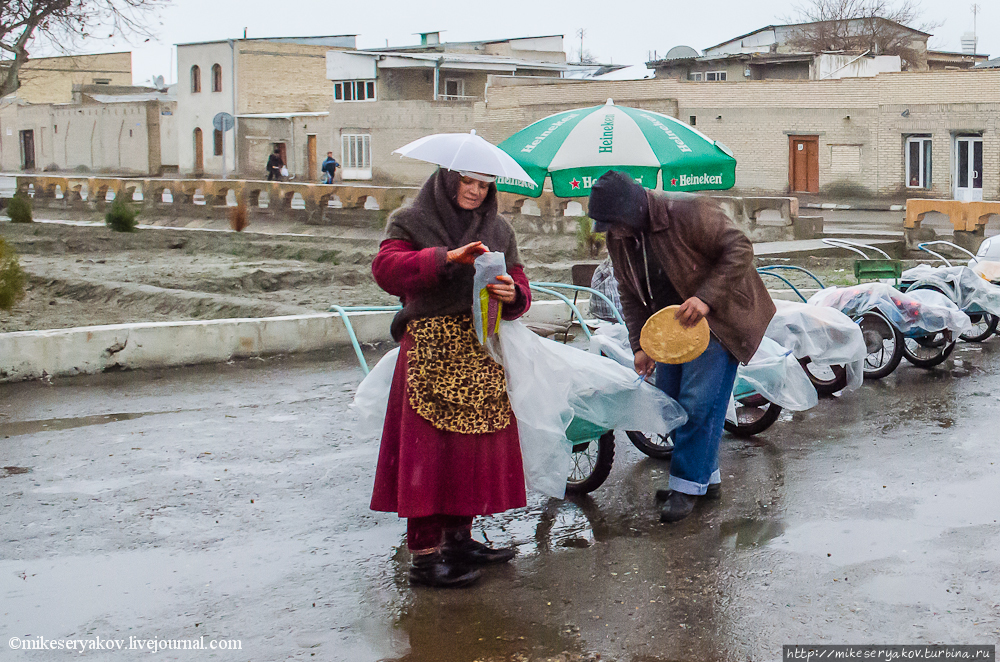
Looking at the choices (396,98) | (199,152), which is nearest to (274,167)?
(396,98)

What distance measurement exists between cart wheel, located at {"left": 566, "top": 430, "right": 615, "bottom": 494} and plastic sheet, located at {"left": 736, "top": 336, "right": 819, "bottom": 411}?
0.88 m

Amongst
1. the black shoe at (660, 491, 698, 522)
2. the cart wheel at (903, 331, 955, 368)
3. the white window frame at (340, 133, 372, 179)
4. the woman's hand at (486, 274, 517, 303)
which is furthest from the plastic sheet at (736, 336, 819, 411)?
the white window frame at (340, 133, 372, 179)

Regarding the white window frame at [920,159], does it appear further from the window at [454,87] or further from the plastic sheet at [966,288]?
the plastic sheet at [966,288]

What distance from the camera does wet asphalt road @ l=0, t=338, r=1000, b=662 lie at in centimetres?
379

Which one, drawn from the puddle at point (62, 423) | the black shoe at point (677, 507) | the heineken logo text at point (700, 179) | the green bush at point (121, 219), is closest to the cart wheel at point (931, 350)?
the heineken logo text at point (700, 179)

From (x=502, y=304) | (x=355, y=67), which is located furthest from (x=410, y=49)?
(x=502, y=304)

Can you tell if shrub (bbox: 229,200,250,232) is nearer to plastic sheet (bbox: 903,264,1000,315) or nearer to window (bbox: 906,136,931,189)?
plastic sheet (bbox: 903,264,1000,315)

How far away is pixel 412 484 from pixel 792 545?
5.48 ft

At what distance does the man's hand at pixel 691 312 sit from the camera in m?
4.61

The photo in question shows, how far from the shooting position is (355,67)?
47.2 meters

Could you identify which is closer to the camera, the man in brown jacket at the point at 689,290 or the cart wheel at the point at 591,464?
the man in brown jacket at the point at 689,290

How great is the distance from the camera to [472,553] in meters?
4.41

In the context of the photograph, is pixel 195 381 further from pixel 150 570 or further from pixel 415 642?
pixel 415 642

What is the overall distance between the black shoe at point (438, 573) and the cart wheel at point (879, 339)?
470 centimetres
